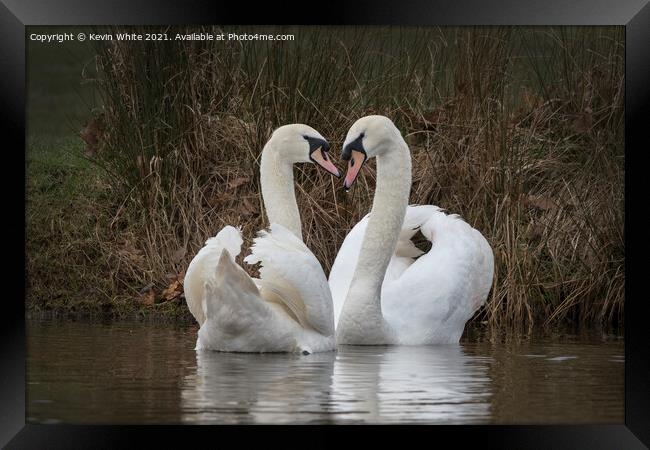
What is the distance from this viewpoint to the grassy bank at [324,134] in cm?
1036

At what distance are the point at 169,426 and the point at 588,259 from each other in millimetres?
4775

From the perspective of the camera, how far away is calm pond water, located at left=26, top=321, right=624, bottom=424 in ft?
20.2

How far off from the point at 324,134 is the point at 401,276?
1.77 meters

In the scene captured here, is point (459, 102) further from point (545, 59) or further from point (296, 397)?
point (296, 397)

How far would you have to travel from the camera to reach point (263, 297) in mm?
8500

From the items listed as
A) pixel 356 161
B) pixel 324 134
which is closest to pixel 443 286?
pixel 356 161

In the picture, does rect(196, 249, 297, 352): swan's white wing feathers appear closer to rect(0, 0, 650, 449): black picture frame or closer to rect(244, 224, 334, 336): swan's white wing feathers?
rect(244, 224, 334, 336): swan's white wing feathers

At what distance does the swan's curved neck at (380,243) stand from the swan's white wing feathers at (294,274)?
1.75 ft

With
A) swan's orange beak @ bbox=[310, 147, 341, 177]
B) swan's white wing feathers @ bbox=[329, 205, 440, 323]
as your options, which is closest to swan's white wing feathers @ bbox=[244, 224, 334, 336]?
swan's orange beak @ bbox=[310, 147, 341, 177]

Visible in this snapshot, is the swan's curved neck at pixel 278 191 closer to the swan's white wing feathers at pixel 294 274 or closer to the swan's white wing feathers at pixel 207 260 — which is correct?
the swan's white wing feathers at pixel 294 274

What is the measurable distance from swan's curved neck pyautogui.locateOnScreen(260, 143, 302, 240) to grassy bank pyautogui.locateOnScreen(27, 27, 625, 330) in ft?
4.45

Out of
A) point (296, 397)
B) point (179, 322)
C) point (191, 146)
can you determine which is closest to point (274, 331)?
point (296, 397)
